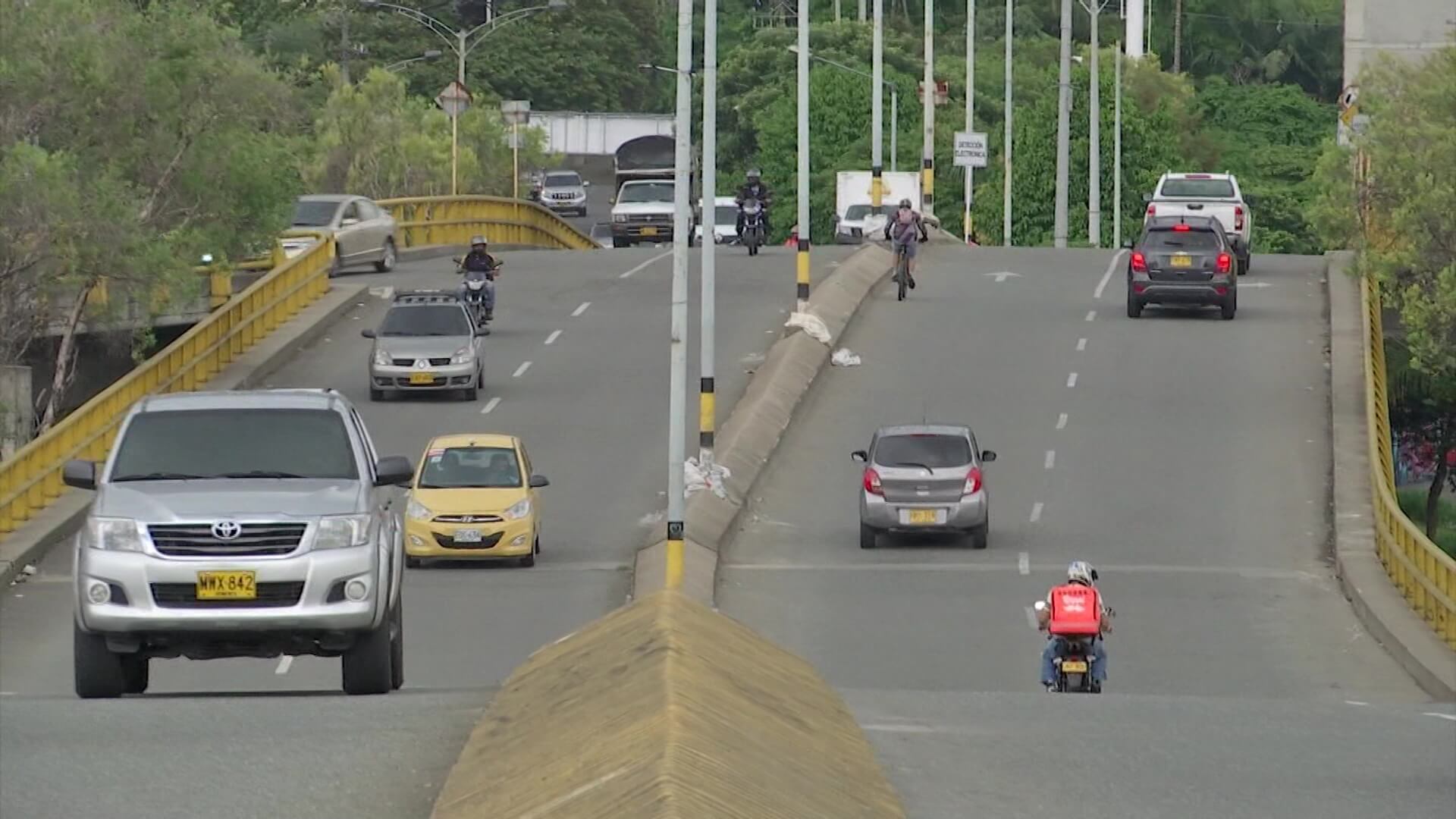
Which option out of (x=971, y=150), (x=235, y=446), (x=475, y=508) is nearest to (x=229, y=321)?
(x=475, y=508)

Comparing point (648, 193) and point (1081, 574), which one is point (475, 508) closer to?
point (1081, 574)

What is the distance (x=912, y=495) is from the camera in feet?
111

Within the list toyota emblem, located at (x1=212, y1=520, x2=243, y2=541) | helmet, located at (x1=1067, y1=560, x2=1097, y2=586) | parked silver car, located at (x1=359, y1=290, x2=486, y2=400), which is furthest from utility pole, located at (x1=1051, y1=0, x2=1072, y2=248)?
toyota emblem, located at (x1=212, y1=520, x2=243, y2=541)

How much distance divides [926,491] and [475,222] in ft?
129

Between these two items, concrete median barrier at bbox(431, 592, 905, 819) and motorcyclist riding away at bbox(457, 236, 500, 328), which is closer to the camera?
concrete median barrier at bbox(431, 592, 905, 819)

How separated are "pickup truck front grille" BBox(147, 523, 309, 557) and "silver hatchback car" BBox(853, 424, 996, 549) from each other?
18279 millimetres

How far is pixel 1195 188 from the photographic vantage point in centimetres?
5791

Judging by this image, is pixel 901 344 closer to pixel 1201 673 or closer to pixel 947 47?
pixel 1201 673

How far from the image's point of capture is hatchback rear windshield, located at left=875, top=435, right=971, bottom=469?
33.9 m

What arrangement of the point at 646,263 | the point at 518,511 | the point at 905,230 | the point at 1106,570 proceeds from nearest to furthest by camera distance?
the point at 518,511, the point at 1106,570, the point at 905,230, the point at 646,263

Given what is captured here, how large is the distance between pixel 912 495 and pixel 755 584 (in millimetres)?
3142

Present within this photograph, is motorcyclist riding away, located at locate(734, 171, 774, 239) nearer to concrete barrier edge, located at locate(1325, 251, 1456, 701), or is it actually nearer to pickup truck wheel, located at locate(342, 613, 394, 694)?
concrete barrier edge, located at locate(1325, 251, 1456, 701)

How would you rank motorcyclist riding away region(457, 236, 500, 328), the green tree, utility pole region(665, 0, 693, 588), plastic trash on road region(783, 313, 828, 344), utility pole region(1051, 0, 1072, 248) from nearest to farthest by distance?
1. utility pole region(665, 0, 693, 588)
2. the green tree
3. plastic trash on road region(783, 313, 828, 344)
4. motorcyclist riding away region(457, 236, 500, 328)
5. utility pole region(1051, 0, 1072, 248)

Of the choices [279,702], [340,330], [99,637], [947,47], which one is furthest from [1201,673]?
[947,47]
